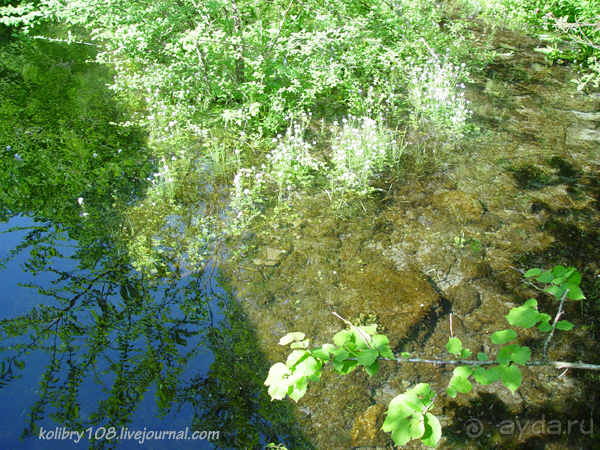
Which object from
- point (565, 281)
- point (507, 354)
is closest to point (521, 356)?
point (507, 354)

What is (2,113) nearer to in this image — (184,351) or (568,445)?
(184,351)

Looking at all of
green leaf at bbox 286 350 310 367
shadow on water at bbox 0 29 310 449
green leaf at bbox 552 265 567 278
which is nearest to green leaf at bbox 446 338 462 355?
green leaf at bbox 552 265 567 278

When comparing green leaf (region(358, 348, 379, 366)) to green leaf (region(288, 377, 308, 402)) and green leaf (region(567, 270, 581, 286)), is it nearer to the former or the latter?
green leaf (region(288, 377, 308, 402))

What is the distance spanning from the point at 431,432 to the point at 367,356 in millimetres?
358

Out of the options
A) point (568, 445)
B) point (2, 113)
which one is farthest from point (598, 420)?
point (2, 113)

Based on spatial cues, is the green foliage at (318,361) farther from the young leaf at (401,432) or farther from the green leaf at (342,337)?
the young leaf at (401,432)

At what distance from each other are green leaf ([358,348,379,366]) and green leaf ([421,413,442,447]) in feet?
0.95

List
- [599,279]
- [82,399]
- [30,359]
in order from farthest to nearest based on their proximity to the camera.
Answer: [599,279]
[30,359]
[82,399]

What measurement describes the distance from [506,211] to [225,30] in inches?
160

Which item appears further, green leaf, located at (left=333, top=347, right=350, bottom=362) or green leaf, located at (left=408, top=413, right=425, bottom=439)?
green leaf, located at (left=333, top=347, right=350, bottom=362)

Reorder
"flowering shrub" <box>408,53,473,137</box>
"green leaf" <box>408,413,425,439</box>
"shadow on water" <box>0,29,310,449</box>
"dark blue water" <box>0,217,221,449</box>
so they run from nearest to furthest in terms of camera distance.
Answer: "green leaf" <box>408,413,425,439</box>
"dark blue water" <box>0,217,221,449</box>
"shadow on water" <box>0,29,310,449</box>
"flowering shrub" <box>408,53,473,137</box>

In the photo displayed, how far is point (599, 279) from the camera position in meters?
3.57

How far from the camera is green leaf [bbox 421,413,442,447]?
5.12 ft

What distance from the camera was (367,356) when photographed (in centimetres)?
169
